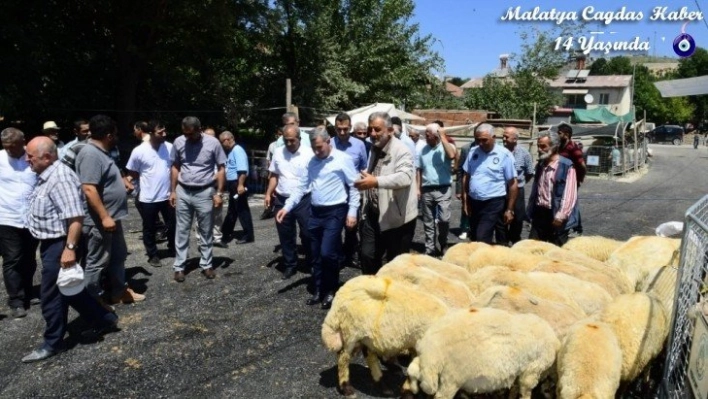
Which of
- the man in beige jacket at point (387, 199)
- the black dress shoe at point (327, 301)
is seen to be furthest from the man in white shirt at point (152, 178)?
the man in beige jacket at point (387, 199)

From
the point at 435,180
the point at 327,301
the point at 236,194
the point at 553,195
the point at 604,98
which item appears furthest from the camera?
the point at 604,98

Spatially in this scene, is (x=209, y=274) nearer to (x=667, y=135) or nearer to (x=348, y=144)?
(x=348, y=144)

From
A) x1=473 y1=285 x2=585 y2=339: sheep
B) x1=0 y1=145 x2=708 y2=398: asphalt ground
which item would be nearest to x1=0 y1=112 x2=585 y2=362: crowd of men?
x1=0 y1=145 x2=708 y2=398: asphalt ground

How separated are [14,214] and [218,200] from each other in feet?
7.18

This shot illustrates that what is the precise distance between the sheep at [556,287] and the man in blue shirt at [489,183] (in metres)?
1.97

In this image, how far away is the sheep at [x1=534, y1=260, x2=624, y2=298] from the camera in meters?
4.39

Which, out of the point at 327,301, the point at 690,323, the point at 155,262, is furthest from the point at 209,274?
the point at 690,323

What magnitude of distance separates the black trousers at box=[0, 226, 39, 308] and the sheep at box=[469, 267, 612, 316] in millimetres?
4621

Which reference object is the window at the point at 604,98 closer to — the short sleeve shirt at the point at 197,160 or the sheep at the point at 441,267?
the short sleeve shirt at the point at 197,160

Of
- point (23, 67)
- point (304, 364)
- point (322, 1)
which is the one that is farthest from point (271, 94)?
point (304, 364)

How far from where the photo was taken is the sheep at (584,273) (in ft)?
14.4

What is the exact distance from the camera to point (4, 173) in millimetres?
5461

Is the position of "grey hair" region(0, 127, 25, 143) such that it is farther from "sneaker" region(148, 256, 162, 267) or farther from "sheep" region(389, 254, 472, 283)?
"sheep" region(389, 254, 472, 283)

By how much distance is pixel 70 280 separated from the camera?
4418 mm
